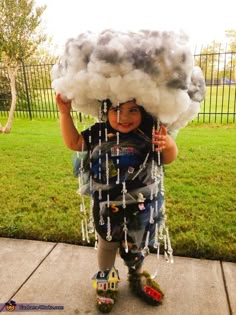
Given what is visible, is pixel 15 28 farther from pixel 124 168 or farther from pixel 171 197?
pixel 124 168

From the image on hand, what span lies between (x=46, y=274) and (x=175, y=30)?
1.71 meters

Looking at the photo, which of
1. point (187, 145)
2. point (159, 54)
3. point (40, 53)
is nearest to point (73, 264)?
point (159, 54)

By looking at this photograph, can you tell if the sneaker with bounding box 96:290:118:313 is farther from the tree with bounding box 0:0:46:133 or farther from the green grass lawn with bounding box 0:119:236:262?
the tree with bounding box 0:0:46:133

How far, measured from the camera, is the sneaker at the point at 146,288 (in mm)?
1978

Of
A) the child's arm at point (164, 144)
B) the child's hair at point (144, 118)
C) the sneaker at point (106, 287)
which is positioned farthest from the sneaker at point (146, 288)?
the child's hair at point (144, 118)

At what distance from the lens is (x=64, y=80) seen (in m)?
1.54

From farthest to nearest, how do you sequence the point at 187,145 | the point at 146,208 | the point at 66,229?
1. the point at 187,145
2. the point at 66,229
3. the point at 146,208

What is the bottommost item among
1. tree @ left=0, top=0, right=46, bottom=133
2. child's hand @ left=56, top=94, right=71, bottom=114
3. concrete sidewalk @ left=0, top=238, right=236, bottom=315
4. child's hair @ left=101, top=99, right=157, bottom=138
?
concrete sidewalk @ left=0, top=238, right=236, bottom=315

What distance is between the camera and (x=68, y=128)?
1.79 meters

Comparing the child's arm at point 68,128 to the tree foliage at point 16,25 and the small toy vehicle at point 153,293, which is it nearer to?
the small toy vehicle at point 153,293

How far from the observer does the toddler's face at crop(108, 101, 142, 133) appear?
160 centimetres

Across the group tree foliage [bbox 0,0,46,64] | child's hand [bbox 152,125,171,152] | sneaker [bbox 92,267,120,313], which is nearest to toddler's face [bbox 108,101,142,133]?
child's hand [bbox 152,125,171,152]

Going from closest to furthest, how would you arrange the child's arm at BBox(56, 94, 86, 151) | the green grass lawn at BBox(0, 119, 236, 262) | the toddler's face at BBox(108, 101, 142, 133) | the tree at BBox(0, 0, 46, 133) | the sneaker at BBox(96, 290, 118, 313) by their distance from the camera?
the toddler's face at BBox(108, 101, 142, 133)
the child's arm at BBox(56, 94, 86, 151)
the sneaker at BBox(96, 290, 118, 313)
the green grass lawn at BBox(0, 119, 236, 262)
the tree at BBox(0, 0, 46, 133)

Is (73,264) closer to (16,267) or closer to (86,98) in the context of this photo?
(16,267)
